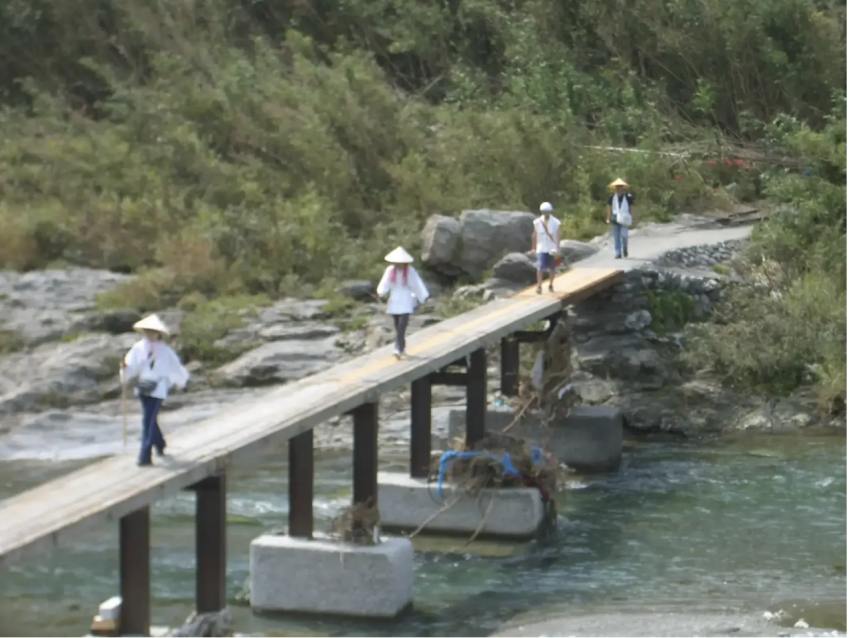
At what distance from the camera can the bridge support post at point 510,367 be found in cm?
1955

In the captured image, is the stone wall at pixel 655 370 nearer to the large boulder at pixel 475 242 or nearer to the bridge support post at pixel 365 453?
the large boulder at pixel 475 242

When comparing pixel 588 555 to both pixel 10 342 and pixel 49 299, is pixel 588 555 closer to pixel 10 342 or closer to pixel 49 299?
pixel 10 342

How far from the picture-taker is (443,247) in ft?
84.3

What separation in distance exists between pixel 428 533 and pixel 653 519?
8.38ft

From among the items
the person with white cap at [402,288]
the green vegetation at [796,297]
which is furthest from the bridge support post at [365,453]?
the green vegetation at [796,297]

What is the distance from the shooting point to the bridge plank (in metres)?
9.00

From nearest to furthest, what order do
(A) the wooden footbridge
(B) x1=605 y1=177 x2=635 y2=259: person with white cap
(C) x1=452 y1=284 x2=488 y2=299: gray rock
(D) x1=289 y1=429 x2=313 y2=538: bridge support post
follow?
(A) the wooden footbridge → (D) x1=289 y1=429 x2=313 y2=538: bridge support post → (B) x1=605 y1=177 x2=635 y2=259: person with white cap → (C) x1=452 y1=284 x2=488 y2=299: gray rock

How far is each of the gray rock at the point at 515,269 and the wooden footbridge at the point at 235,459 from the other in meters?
5.35

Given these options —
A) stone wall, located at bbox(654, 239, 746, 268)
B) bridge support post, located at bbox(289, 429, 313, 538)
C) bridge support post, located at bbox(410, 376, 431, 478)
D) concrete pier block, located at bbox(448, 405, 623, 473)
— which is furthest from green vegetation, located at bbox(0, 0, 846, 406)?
bridge support post, located at bbox(289, 429, 313, 538)

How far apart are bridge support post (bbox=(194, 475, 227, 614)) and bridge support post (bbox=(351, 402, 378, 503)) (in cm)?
259

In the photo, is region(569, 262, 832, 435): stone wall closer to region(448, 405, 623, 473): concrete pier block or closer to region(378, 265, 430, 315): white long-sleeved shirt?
region(448, 405, 623, 473): concrete pier block

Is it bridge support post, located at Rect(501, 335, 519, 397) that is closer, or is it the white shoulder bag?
bridge support post, located at Rect(501, 335, 519, 397)

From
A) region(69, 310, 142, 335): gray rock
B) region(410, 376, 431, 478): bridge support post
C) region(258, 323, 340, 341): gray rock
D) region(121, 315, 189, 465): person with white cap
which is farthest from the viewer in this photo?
region(69, 310, 142, 335): gray rock

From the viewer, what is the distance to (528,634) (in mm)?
12055
